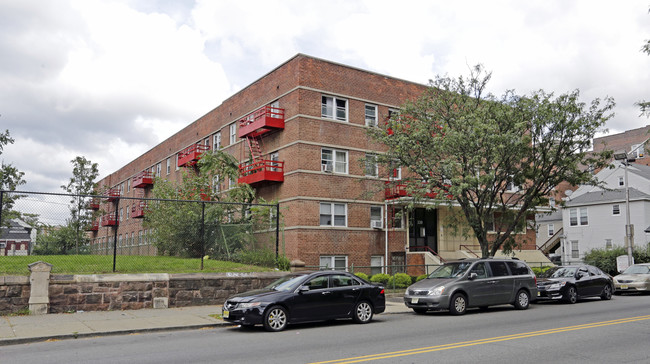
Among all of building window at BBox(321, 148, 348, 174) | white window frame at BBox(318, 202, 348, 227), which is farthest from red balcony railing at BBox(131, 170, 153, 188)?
white window frame at BBox(318, 202, 348, 227)

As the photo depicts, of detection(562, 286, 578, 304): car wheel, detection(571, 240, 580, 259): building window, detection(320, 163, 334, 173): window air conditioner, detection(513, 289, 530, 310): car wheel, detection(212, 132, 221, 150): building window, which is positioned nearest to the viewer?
detection(513, 289, 530, 310): car wheel

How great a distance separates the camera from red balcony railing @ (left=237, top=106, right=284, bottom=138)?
28.2m

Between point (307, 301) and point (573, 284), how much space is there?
11353 mm

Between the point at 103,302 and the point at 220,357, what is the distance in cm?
771

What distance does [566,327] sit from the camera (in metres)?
12.2

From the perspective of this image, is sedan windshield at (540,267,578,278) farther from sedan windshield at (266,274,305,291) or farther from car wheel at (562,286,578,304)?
sedan windshield at (266,274,305,291)

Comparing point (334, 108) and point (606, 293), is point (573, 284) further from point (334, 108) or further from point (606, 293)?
point (334, 108)

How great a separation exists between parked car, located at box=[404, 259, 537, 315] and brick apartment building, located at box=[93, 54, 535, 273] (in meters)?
9.66

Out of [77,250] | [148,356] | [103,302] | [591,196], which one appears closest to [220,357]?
[148,356]

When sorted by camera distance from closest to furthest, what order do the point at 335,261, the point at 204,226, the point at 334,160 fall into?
the point at 204,226 < the point at 335,261 < the point at 334,160

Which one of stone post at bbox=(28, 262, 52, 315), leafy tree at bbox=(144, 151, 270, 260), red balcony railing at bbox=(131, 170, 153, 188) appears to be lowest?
stone post at bbox=(28, 262, 52, 315)

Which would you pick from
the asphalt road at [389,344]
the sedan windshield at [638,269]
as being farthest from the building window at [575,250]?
the asphalt road at [389,344]

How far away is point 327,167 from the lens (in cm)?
2806

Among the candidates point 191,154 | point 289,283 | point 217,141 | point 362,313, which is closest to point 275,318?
point 289,283
